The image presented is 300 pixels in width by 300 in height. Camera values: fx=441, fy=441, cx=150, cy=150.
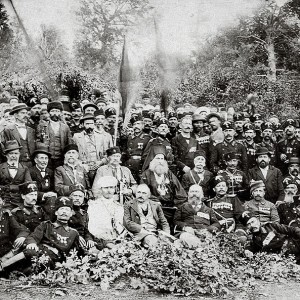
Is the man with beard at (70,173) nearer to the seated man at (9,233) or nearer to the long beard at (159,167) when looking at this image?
the seated man at (9,233)

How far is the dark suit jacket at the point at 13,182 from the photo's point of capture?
20.4ft

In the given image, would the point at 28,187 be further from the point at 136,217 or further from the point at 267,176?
the point at 267,176

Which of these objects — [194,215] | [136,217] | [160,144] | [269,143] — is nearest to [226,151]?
[269,143]

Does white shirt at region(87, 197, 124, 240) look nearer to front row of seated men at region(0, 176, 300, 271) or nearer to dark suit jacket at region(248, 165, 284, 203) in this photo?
front row of seated men at region(0, 176, 300, 271)

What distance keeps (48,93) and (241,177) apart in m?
4.65

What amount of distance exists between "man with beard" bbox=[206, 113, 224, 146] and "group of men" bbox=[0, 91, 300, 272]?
22 mm

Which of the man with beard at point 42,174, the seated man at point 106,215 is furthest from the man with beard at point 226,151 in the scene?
the man with beard at point 42,174

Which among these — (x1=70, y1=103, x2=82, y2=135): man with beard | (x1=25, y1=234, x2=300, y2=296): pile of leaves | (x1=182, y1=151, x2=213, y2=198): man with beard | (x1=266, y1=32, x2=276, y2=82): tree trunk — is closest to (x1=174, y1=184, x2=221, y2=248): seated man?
(x1=182, y1=151, x2=213, y2=198): man with beard

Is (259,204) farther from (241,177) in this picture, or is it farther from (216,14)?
(216,14)

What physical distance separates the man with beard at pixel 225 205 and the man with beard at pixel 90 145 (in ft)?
6.42

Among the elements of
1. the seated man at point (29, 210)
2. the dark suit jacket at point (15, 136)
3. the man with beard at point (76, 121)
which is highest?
the man with beard at point (76, 121)

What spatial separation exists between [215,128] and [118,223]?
343 cm

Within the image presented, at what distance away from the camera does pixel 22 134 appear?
23.5ft

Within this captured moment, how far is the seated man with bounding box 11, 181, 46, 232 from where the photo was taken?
5.99 metres
